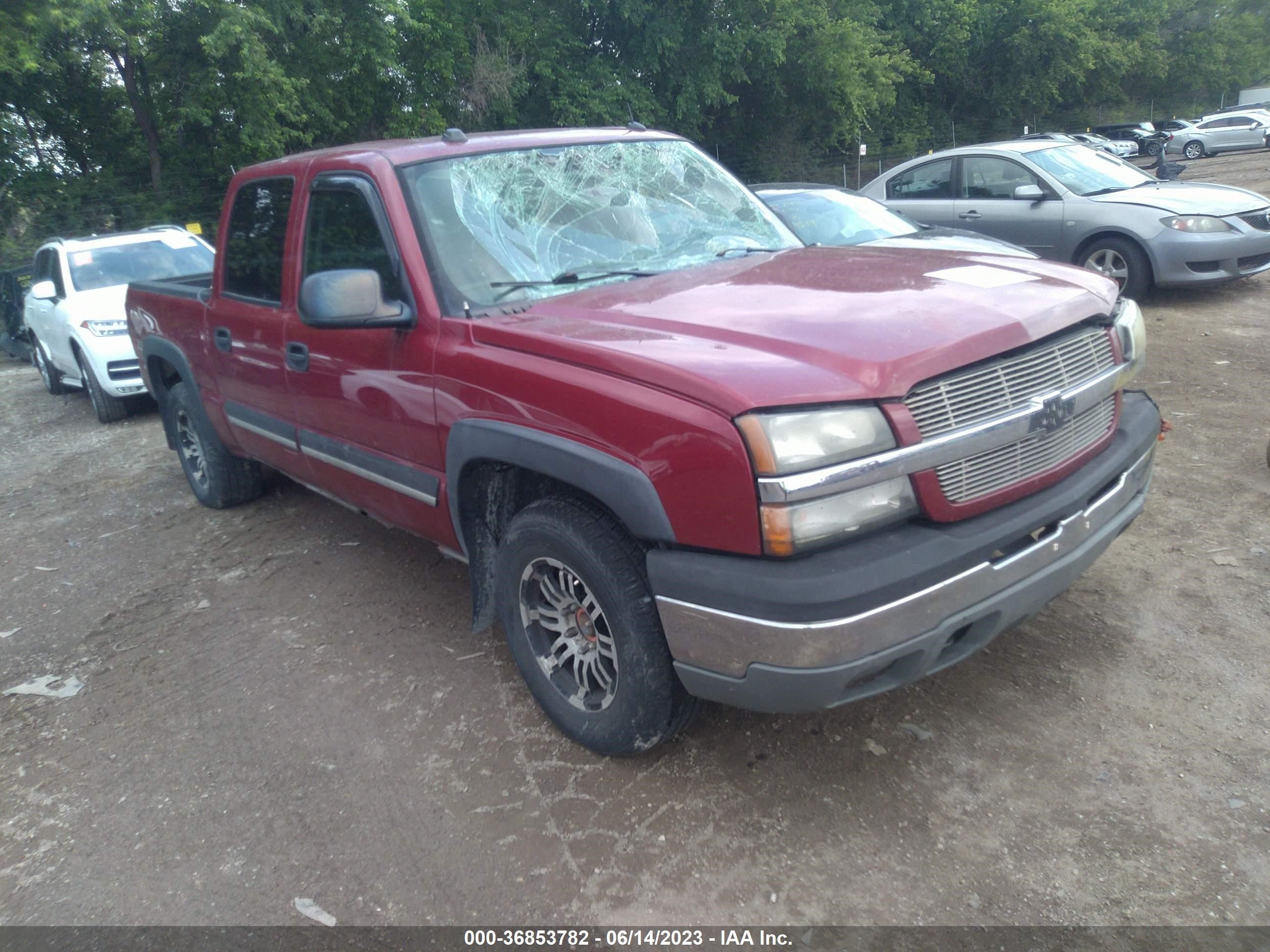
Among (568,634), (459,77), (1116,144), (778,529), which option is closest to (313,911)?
(568,634)

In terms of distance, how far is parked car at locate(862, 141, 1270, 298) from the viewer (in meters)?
8.64

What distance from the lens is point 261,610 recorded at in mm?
4688

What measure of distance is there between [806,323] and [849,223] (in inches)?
213

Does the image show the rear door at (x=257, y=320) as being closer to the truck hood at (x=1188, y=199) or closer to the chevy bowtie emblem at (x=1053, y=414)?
the chevy bowtie emblem at (x=1053, y=414)

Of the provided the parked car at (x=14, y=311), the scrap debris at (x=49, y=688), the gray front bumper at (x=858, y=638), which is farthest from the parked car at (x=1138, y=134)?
the scrap debris at (x=49, y=688)

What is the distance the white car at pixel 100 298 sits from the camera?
8.97m

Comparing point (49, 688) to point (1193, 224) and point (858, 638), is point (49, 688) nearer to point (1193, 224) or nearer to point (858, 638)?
point (858, 638)

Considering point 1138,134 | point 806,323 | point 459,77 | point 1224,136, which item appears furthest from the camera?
point 1138,134

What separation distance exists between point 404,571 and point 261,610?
674 millimetres

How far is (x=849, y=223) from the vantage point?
7.90m

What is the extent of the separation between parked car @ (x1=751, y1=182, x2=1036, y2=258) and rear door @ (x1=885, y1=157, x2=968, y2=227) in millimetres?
1817

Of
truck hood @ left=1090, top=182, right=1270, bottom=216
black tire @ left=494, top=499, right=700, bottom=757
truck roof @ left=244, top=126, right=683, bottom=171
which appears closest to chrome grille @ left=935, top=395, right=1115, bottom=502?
black tire @ left=494, top=499, right=700, bottom=757

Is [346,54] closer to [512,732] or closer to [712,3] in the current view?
[712,3]

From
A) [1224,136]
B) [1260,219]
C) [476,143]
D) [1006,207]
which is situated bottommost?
[1224,136]
